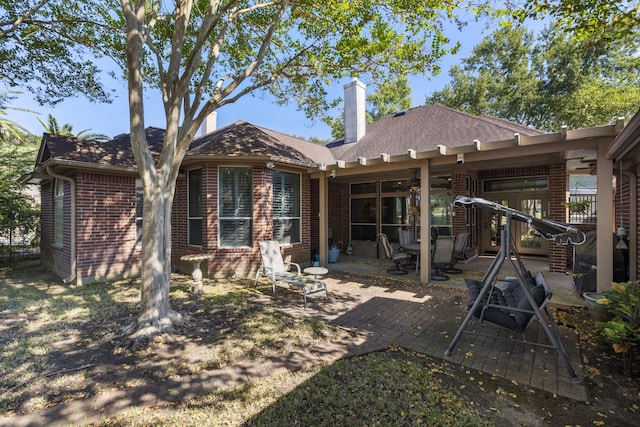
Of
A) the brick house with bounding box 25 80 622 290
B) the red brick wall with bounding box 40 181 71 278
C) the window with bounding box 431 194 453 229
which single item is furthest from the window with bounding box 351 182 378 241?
the red brick wall with bounding box 40 181 71 278

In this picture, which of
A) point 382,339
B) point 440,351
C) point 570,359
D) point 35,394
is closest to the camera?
point 35,394

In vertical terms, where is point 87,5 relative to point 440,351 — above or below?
above

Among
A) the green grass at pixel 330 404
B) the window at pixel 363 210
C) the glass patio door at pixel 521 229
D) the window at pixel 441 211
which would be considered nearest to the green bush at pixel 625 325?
the green grass at pixel 330 404

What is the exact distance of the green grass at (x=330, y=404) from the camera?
238cm

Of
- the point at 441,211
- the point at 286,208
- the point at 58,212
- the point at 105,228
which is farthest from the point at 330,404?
the point at 58,212

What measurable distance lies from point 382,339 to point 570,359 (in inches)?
85.3

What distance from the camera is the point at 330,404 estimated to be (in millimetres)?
2596

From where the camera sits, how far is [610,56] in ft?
54.0

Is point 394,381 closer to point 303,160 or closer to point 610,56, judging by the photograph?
point 303,160

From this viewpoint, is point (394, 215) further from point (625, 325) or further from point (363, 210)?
point (625, 325)

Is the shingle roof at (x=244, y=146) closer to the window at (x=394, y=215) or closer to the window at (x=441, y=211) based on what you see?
the window at (x=394, y=215)

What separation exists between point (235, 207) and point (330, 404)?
19.3ft

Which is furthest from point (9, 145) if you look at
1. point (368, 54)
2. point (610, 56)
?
point (610, 56)

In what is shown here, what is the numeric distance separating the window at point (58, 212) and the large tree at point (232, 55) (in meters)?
3.85
